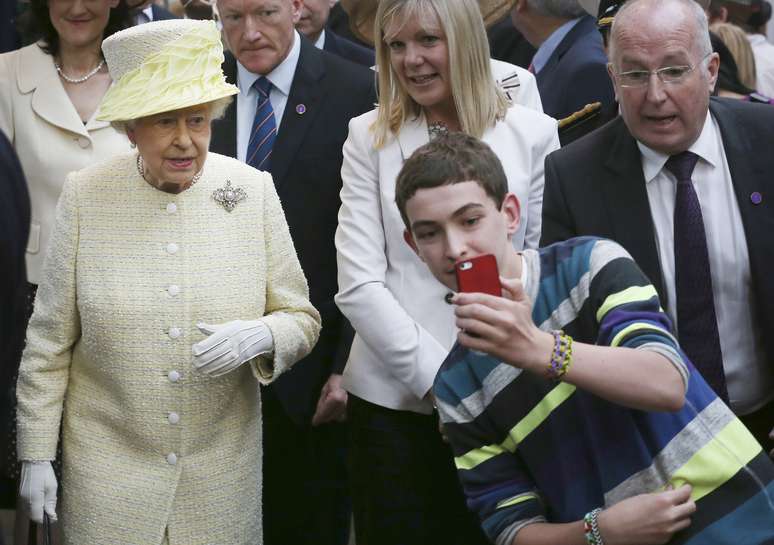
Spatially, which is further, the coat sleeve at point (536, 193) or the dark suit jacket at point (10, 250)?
the coat sleeve at point (536, 193)

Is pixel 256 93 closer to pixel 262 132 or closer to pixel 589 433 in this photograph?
pixel 262 132

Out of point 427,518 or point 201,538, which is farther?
point 427,518

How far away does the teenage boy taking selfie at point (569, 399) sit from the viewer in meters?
2.64

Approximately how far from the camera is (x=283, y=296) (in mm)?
3922

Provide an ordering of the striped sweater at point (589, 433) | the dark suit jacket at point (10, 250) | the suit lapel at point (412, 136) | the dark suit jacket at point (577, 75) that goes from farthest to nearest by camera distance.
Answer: the dark suit jacket at point (577, 75) → the suit lapel at point (412, 136) → the striped sweater at point (589, 433) → the dark suit jacket at point (10, 250)

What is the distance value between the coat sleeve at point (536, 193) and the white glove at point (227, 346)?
36.4 inches

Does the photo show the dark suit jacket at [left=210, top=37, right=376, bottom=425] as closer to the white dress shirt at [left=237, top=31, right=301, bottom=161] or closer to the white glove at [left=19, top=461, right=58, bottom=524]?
the white dress shirt at [left=237, top=31, right=301, bottom=161]

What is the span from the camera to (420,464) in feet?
13.5

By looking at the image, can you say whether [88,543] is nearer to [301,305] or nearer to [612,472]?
[301,305]

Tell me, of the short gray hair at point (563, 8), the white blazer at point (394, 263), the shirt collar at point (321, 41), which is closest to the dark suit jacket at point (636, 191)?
the white blazer at point (394, 263)

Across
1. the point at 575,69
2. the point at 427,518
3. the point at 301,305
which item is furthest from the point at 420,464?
the point at 575,69

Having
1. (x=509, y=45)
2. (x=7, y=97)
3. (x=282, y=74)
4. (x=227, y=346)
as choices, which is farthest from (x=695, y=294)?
(x=509, y=45)

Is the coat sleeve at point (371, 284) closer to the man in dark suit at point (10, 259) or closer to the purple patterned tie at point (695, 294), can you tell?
the purple patterned tie at point (695, 294)

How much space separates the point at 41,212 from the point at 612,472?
2496 mm
